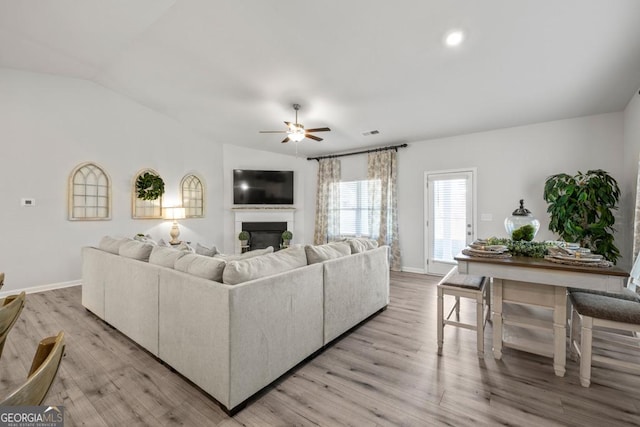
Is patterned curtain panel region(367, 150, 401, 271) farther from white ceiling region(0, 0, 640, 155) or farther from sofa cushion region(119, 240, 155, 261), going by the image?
sofa cushion region(119, 240, 155, 261)

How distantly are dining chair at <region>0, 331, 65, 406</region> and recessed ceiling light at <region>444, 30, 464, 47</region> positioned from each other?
3552 millimetres

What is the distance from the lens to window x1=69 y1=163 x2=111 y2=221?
4789mm

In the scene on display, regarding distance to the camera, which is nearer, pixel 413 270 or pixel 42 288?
pixel 42 288

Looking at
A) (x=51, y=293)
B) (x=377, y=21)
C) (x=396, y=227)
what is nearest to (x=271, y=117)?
(x=377, y=21)

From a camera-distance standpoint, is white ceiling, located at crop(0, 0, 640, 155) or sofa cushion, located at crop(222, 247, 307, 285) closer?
sofa cushion, located at crop(222, 247, 307, 285)

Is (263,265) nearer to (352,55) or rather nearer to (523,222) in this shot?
(523,222)

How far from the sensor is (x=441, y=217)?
548 cm

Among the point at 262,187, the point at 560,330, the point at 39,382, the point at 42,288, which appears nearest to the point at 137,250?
the point at 39,382

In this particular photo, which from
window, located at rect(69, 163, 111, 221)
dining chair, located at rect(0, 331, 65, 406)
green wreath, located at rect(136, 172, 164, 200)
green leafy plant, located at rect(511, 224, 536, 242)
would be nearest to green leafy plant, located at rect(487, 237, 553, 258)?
green leafy plant, located at rect(511, 224, 536, 242)

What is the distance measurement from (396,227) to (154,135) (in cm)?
535

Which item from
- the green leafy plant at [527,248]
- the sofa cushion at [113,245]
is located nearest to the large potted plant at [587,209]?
the green leafy plant at [527,248]

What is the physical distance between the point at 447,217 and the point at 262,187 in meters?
4.33

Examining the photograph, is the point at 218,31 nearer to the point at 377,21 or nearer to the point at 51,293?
the point at 377,21

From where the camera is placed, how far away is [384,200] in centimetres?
614
